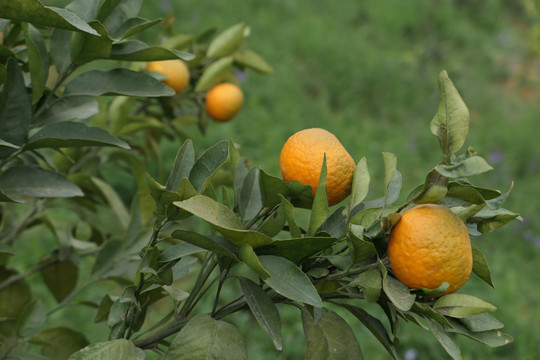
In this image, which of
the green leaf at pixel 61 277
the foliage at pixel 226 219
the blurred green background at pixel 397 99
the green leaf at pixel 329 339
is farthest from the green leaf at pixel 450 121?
the blurred green background at pixel 397 99

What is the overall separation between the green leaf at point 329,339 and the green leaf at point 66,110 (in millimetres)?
357

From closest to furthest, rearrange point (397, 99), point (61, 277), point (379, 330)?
1. point (379, 330)
2. point (61, 277)
3. point (397, 99)

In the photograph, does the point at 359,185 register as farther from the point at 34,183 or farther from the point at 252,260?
the point at 34,183

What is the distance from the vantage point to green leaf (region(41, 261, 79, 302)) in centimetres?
97

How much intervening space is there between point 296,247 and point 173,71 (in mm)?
550

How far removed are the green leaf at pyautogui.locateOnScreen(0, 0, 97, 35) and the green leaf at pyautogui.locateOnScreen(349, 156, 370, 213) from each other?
0.29 metres

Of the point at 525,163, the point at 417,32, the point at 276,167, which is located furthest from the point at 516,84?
the point at 276,167

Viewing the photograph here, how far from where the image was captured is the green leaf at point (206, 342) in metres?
0.53

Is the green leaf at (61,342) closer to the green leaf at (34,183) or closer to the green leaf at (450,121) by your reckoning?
the green leaf at (34,183)

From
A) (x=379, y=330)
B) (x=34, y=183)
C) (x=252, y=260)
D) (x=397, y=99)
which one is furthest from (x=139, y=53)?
(x=397, y=99)

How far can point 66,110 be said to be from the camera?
0.71 m

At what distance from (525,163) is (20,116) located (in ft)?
10.9

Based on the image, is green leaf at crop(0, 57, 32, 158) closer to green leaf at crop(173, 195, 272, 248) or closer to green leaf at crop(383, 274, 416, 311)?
green leaf at crop(173, 195, 272, 248)

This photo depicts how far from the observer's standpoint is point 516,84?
4832mm
